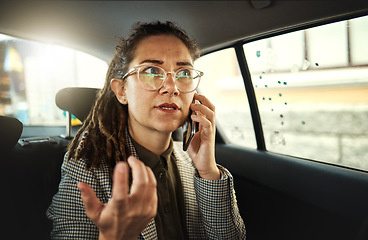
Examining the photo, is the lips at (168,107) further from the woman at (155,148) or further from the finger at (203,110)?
the finger at (203,110)

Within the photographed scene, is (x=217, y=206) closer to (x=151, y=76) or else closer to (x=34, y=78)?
(x=151, y=76)

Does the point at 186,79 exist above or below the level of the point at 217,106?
above

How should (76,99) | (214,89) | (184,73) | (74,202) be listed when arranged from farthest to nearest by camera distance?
(214,89), (76,99), (184,73), (74,202)

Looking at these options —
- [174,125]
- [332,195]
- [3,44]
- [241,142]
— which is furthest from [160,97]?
[241,142]

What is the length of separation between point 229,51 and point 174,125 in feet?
3.98

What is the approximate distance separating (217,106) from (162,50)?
2.34 ft

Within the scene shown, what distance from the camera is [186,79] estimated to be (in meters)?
1.14

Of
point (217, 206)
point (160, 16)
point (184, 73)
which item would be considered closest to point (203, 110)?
point (184, 73)

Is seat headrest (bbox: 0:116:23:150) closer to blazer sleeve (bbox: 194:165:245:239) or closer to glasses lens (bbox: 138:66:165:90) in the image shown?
glasses lens (bbox: 138:66:165:90)

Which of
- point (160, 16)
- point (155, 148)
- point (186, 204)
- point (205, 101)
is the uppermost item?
point (160, 16)

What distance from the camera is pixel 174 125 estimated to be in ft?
3.59

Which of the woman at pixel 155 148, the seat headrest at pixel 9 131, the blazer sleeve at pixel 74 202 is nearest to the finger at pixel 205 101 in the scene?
the woman at pixel 155 148

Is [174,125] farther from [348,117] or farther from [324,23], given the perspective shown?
[348,117]

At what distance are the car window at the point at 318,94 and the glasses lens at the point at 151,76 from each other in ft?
3.29
